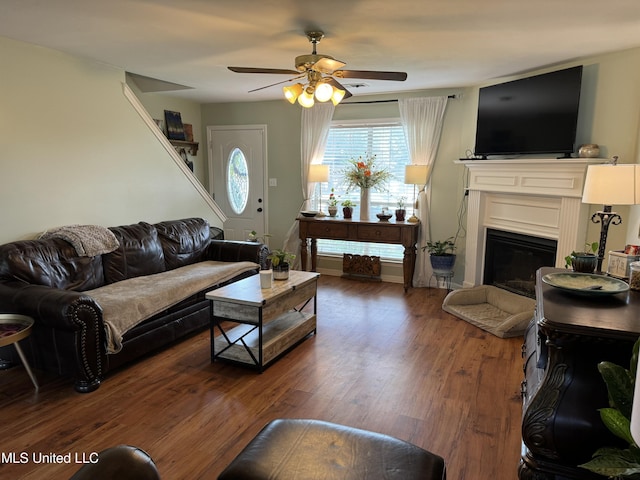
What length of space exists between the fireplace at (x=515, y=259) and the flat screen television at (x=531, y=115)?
890mm

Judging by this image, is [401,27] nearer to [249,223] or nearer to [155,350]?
[155,350]

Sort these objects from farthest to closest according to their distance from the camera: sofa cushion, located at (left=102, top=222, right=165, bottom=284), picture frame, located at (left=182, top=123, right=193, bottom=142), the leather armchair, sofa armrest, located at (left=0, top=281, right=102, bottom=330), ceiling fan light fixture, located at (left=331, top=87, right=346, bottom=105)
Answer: picture frame, located at (left=182, top=123, right=193, bottom=142), sofa cushion, located at (left=102, top=222, right=165, bottom=284), ceiling fan light fixture, located at (left=331, top=87, right=346, bottom=105), sofa armrest, located at (left=0, top=281, right=102, bottom=330), the leather armchair

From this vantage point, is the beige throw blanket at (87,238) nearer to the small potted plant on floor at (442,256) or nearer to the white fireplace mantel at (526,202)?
the small potted plant on floor at (442,256)

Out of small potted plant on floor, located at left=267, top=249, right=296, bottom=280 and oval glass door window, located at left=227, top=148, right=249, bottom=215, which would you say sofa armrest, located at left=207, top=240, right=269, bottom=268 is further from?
oval glass door window, located at left=227, top=148, right=249, bottom=215

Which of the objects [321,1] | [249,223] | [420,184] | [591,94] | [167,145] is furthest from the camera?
[249,223]

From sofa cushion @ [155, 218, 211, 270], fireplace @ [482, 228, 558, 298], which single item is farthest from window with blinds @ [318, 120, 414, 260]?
sofa cushion @ [155, 218, 211, 270]

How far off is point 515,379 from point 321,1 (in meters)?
2.77

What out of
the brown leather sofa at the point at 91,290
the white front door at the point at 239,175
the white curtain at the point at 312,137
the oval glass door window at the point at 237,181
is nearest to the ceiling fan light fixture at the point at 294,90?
the brown leather sofa at the point at 91,290

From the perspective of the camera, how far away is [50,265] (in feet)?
10.8

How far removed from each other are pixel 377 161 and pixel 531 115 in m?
1.97

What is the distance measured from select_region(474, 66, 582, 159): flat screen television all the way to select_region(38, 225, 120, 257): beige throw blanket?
3823mm

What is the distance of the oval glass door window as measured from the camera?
6461 millimetres

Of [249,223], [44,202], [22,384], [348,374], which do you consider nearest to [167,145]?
[44,202]

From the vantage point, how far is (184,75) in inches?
177
